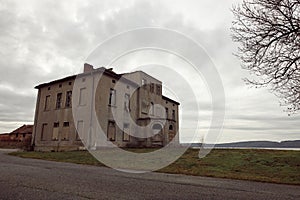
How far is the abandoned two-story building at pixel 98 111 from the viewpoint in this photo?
24078 mm

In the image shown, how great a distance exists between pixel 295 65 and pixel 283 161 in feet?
18.4

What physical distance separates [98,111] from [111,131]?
106 inches

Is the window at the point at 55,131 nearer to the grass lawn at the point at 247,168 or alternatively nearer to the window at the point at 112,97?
the window at the point at 112,97

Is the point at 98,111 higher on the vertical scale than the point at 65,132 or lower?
higher

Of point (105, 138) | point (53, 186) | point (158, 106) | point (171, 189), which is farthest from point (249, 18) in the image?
point (158, 106)

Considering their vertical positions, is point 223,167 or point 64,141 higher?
point 64,141

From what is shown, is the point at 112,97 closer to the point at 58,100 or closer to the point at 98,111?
the point at 98,111

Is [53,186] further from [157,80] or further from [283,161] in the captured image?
[157,80]

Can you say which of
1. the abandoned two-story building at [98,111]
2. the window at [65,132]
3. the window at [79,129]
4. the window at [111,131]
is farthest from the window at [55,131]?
the window at [111,131]

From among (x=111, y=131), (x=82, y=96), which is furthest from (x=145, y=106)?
Result: (x=82, y=96)

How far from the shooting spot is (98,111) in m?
23.8

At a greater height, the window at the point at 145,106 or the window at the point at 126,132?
the window at the point at 145,106

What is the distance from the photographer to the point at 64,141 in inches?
968

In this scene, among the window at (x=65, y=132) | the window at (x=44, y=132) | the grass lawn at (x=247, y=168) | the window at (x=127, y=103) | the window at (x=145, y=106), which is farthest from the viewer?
the window at (x=145, y=106)
